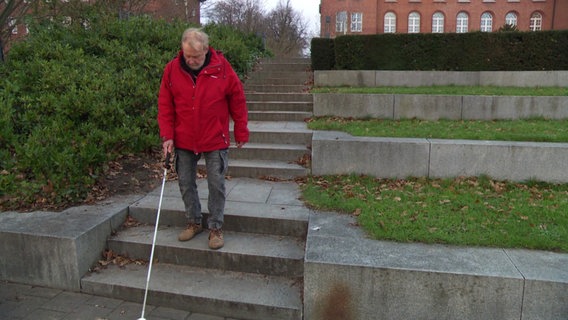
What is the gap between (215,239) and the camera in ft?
12.8

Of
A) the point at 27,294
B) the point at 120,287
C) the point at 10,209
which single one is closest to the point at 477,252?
the point at 120,287

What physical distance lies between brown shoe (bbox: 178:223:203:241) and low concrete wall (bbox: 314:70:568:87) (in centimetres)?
714

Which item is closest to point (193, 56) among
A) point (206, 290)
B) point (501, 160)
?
point (206, 290)

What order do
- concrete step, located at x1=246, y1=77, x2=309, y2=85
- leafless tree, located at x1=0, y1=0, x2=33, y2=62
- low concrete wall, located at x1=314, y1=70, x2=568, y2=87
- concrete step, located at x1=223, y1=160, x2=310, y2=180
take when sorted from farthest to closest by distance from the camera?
concrete step, located at x1=246, y1=77, x2=309, y2=85
low concrete wall, located at x1=314, y1=70, x2=568, y2=87
leafless tree, located at x1=0, y1=0, x2=33, y2=62
concrete step, located at x1=223, y1=160, x2=310, y2=180

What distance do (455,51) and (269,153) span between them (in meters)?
7.63

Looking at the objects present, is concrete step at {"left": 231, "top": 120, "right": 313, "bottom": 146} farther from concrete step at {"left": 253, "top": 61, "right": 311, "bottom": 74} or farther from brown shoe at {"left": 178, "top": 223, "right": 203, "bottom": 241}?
concrete step at {"left": 253, "top": 61, "right": 311, "bottom": 74}

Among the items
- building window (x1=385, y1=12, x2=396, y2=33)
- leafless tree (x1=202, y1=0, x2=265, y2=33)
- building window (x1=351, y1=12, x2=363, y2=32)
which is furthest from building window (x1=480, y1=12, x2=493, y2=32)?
leafless tree (x1=202, y1=0, x2=265, y2=33)

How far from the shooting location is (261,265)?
12.4ft

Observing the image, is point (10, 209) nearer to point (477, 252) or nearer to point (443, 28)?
point (477, 252)

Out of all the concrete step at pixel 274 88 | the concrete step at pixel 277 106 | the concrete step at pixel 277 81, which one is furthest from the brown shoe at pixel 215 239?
the concrete step at pixel 277 81

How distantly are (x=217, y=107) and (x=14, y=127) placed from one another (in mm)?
3399

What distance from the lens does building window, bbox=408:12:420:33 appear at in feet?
160

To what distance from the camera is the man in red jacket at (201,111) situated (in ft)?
11.7

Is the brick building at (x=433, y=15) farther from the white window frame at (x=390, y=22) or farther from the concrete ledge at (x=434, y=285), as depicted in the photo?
the concrete ledge at (x=434, y=285)
